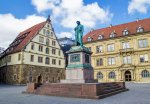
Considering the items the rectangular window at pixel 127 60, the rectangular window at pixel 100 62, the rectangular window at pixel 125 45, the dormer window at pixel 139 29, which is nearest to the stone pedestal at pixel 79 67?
the rectangular window at pixel 127 60

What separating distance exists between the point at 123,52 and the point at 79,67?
26114 mm

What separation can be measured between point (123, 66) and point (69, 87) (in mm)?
28060

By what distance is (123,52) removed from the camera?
40.6 meters

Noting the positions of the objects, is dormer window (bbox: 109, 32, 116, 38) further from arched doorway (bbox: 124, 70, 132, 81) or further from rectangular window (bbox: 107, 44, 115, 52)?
arched doorway (bbox: 124, 70, 132, 81)

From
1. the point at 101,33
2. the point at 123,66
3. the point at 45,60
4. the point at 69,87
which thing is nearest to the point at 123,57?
Answer: the point at 123,66

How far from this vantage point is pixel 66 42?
6234 cm

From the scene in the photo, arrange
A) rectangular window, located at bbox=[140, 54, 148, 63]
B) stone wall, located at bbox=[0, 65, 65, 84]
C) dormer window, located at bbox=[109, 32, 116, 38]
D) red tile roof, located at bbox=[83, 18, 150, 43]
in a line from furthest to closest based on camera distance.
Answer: dormer window, located at bbox=[109, 32, 116, 38], red tile roof, located at bbox=[83, 18, 150, 43], rectangular window, located at bbox=[140, 54, 148, 63], stone wall, located at bbox=[0, 65, 65, 84]

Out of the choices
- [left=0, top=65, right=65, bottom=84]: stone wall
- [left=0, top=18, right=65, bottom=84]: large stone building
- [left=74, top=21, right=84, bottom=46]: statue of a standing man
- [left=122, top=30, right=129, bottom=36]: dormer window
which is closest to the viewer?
[left=74, top=21, right=84, bottom=46]: statue of a standing man

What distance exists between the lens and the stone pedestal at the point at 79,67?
16.5 metres

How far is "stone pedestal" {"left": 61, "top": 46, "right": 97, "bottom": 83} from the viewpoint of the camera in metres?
16.5

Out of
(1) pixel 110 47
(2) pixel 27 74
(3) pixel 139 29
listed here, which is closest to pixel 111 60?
(1) pixel 110 47

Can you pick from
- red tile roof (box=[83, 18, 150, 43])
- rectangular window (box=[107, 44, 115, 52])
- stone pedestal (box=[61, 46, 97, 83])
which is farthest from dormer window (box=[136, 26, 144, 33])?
stone pedestal (box=[61, 46, 97, 83])

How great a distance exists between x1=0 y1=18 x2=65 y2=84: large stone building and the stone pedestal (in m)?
20.4

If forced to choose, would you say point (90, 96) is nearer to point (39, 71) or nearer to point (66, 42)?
point (39, 71)
